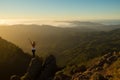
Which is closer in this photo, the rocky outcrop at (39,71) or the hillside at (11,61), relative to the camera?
the rocky outcrop at (39,71)

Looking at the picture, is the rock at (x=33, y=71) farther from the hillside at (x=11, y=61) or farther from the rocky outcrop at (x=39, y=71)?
the hillside at (x=11, y=61)

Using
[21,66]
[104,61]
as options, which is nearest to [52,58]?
[104,61]

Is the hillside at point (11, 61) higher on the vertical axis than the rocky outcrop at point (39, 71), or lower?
lower

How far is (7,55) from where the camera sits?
167250 millimetres

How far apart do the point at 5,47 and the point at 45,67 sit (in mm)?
98294

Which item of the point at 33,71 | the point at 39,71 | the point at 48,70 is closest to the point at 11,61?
the point at 39,71

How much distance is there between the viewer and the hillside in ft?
467

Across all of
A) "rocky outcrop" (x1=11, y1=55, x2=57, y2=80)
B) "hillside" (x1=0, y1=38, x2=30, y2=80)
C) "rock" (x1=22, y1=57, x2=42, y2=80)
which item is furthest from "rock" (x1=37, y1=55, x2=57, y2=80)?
"hillside" (x1=0, y1=38, x2=30, y2=80)

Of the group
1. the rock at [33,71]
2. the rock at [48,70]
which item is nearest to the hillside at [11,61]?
the rock at [48,70]

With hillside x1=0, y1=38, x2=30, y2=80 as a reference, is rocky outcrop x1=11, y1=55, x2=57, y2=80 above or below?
above

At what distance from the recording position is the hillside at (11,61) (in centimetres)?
14238

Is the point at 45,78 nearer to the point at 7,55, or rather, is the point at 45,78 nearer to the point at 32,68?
the point at 32,68

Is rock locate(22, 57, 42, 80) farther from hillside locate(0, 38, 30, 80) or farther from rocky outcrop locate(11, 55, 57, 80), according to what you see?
hillside locate(0, 38, 30, 80)

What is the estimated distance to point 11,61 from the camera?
161 metres
